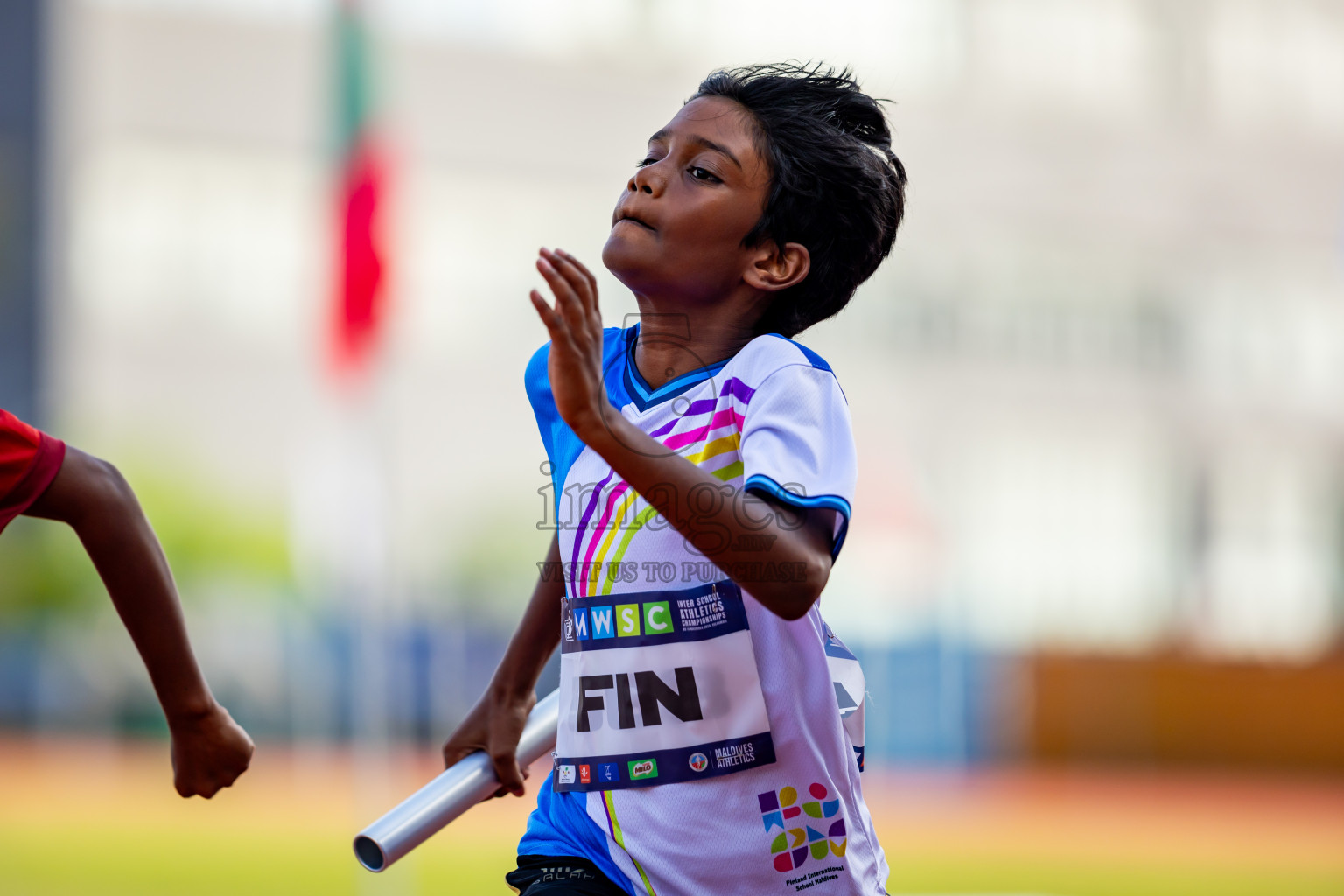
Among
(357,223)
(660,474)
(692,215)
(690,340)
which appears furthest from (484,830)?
(660,474)

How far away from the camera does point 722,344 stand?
219cm

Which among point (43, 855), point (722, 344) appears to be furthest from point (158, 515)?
point (722, 344)

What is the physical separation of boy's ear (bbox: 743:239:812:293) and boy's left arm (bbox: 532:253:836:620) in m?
0.48

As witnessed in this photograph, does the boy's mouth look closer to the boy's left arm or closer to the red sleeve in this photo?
the boy's left arm

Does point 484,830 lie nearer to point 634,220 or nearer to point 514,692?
point 514,692

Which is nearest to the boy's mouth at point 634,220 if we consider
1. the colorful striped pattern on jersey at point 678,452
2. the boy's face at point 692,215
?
the boy's face at point 692,215

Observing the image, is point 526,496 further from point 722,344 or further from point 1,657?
point 722,344

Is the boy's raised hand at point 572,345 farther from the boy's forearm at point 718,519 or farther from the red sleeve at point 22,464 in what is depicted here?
the red sleeve at point 22,464

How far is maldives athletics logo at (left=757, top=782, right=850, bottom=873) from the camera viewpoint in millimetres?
1976

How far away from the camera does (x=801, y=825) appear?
199cm

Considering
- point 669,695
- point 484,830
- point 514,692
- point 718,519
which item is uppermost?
point 718,519

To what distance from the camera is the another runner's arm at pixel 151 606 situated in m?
2.25

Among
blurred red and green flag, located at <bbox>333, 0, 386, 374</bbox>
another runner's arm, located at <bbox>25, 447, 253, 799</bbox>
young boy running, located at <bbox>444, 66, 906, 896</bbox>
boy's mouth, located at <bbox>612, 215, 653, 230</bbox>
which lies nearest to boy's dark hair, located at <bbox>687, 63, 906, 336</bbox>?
young boy running, located at <bbox>444, 66, 906, 896</bbox>

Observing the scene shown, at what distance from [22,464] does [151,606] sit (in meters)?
0.28
